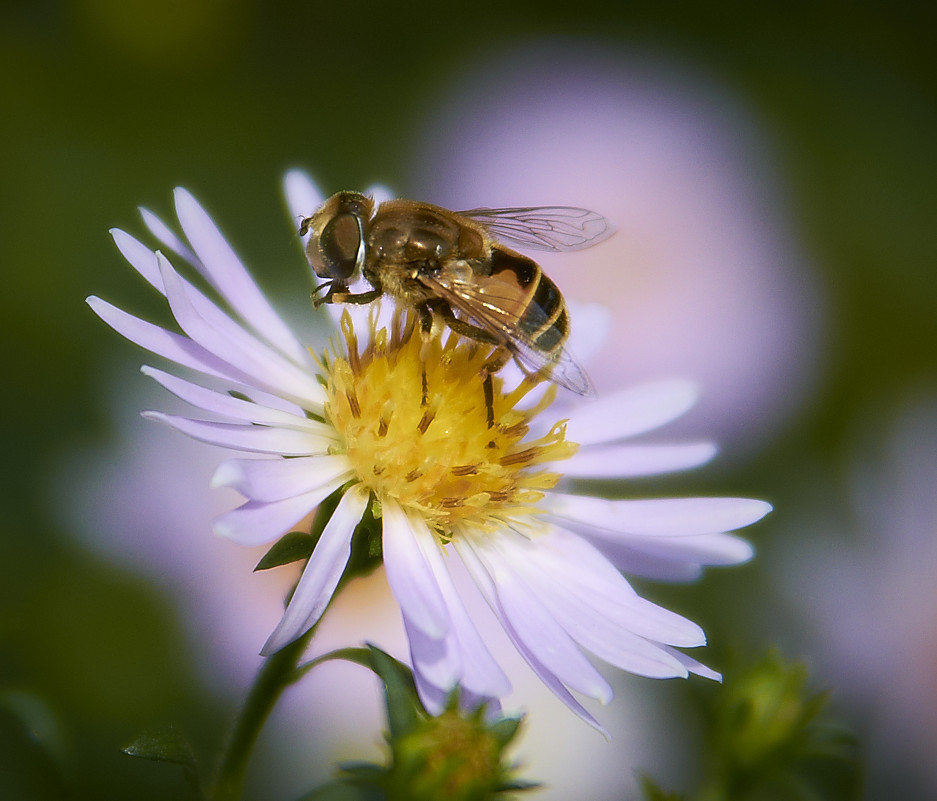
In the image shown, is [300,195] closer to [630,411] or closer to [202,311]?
[202,311]

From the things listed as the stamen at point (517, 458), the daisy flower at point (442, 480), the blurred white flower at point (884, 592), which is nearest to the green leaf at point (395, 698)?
the daisy flower at point (442, 480)

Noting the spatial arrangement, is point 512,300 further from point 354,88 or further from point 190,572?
point 354,88

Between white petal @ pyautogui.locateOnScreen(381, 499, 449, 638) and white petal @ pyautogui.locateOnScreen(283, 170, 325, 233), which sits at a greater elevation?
white petal @ pyautogui.locateOnScreen(283, 170, 325, 233)

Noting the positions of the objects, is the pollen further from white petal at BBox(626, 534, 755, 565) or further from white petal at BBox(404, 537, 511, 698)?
white petal at BBox(404, 537, 511, 698)

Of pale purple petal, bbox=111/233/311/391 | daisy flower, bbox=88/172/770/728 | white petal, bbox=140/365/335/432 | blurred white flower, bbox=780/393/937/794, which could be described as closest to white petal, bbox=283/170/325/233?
daisy flower, bbox=88/172/770/728

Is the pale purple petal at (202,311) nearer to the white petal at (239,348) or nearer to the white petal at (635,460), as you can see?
the white petal at (239,348)

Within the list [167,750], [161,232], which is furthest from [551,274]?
[167,750]

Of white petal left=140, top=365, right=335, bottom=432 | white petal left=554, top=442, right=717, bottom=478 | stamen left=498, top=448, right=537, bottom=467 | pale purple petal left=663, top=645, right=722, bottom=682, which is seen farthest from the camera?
white petal left=554, top=442, right=717, bottom=478
